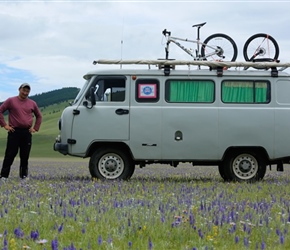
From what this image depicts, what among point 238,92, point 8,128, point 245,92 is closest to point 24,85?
point 8,128

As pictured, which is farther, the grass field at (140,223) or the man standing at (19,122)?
the man standing at (19,122)

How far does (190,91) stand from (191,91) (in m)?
0.02

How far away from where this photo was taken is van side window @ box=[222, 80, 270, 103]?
14281 millimetres

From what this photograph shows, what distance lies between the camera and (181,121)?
14078mm

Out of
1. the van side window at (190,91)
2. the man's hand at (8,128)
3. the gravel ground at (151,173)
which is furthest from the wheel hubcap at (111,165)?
the man's hand at (8,128)

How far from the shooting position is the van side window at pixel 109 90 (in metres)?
14.3

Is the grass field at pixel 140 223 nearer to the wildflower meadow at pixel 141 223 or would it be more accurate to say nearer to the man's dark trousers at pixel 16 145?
the wildflower meadow at pixel 141 223

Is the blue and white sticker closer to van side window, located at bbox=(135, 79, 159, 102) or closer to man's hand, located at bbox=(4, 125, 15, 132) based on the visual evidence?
van side window, located at bbox=(135, 79, 159, 102)

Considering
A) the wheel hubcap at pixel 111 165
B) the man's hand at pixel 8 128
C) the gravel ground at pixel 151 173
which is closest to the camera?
the man's hand at pixel 8 128

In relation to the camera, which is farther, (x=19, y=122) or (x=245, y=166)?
(x=245, y=166)

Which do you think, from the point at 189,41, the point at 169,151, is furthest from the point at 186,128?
the point at 189,41

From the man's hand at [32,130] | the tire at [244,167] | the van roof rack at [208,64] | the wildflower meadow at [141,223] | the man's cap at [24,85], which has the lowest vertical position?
the wildflower meadow at [141,223]

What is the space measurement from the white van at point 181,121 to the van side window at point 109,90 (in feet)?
0.08

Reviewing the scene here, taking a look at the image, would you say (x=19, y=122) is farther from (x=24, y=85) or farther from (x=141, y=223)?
(x=141, y=223)
